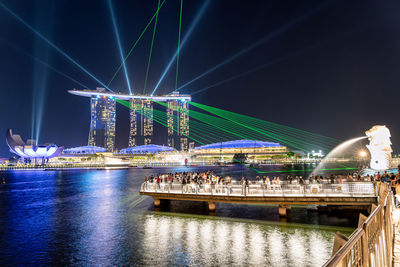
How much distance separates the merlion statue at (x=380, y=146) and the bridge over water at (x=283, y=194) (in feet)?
47.0

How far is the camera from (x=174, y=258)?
40.9ft

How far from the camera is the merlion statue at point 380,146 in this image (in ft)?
96.6

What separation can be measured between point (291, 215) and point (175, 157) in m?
140

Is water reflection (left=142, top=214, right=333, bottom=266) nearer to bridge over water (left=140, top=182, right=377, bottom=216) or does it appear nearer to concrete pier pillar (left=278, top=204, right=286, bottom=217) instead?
bridge over water (left=140, top=182, right=377, bottom=216)

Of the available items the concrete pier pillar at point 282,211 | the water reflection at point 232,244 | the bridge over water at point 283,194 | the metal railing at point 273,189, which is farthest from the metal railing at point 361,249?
the concrete pier pillar at point 282,211

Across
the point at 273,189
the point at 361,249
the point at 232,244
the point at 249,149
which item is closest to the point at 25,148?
the point at 273,189

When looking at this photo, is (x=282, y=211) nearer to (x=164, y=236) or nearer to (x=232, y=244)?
(x=232, y=244)

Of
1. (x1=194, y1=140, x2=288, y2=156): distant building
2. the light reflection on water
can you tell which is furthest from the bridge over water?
(x1=194, y1=140, x2=288, y2=156): distant building

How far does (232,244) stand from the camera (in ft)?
46.0

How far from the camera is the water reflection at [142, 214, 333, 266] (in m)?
12.1

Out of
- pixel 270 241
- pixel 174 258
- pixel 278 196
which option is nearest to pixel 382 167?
pixel 278 196

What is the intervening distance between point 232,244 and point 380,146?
25.1 m

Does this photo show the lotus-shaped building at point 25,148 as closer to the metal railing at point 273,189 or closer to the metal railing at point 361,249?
the metal railing at point 273,189

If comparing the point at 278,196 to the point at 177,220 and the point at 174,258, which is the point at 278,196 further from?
the point at 174,258
